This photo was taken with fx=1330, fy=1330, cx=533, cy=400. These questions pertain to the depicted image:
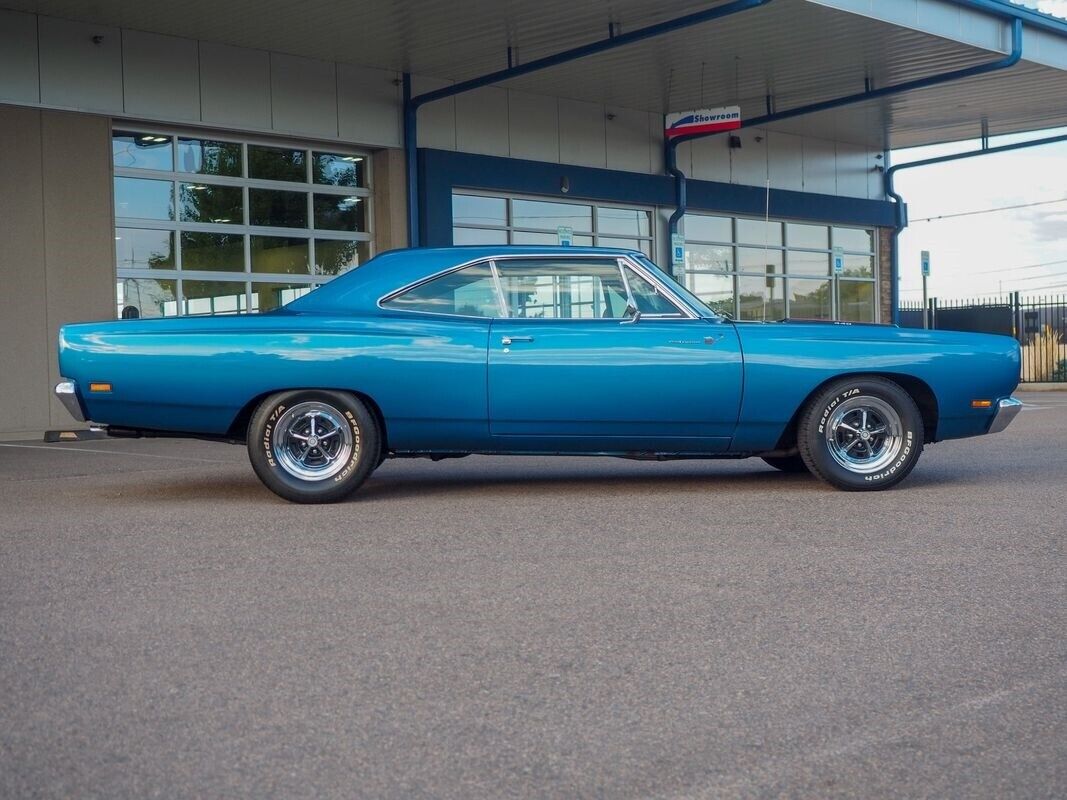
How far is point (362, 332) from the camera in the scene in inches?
284

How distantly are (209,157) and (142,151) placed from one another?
0.88 m

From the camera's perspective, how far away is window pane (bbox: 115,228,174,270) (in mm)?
15570

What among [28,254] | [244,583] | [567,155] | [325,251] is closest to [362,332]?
[244,583]

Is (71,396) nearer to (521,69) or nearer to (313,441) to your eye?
(313,441)

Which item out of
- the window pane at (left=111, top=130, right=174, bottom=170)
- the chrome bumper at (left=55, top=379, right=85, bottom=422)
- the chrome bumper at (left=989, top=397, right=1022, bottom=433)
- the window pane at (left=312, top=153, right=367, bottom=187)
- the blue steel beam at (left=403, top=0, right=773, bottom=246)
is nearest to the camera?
the chrome bumper at (left=55, top=379, right=85, bottom=422)

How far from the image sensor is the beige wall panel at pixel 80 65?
48.1ft

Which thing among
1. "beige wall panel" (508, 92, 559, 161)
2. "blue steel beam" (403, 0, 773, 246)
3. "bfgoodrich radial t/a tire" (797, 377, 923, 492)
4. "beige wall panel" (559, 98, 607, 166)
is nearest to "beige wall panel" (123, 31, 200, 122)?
"blue steel beam" (403, 0, 773, 246)

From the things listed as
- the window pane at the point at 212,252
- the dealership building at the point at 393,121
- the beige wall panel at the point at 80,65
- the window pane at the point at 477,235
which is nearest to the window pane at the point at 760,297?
the dealership building at the point at 393,121

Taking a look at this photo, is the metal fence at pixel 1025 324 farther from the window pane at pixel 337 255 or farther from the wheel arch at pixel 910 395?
the wheel arch at pixel 910 395

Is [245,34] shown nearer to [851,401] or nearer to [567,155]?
[567,155]

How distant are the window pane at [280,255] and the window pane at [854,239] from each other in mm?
12237

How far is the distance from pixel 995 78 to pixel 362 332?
51.2 ft

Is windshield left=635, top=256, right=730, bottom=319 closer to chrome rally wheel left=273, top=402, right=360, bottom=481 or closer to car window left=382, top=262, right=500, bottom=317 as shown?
car window left=382, top=262, right=500, bottom=317

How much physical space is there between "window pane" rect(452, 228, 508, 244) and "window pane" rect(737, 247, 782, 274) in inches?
218
